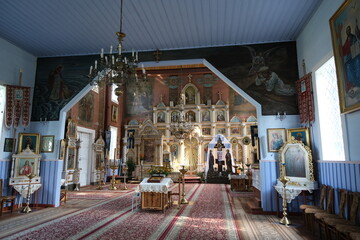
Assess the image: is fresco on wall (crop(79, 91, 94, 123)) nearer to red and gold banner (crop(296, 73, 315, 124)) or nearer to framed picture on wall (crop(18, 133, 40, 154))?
framed picture on wall (crop(18, 133, 40, 154))

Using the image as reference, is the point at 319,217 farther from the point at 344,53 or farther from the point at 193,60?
the point at 193,60

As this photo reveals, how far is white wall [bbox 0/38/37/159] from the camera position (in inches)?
264

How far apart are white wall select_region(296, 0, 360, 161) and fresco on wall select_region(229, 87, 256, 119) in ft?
33.5

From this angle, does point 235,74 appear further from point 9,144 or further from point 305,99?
point 9,144

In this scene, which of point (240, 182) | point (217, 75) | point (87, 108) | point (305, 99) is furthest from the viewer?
point (87, 108)

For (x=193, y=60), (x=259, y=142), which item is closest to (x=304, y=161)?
(x=259, y=142)

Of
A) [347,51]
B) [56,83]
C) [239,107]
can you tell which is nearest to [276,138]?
[347,51]

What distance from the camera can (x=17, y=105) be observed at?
23.1 ft

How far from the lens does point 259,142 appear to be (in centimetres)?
664

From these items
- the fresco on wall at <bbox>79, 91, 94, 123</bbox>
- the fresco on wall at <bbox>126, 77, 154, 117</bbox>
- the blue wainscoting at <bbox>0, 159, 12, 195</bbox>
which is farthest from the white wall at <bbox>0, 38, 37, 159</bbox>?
the fresco on wall at <bbox>126, 77, 154, 117</bbox>

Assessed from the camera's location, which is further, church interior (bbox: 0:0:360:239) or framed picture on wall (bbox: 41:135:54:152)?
framed picture on wall (bbox: 41:135:54:152)

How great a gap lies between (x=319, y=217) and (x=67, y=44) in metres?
7.28

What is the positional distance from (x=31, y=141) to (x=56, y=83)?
6.17 feet

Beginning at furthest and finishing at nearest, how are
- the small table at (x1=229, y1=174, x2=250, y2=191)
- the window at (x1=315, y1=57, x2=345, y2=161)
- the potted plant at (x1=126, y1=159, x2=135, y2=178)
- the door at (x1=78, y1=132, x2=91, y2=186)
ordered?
the potted plant at (x1=126, y1=159, x2=135, y2=178), the door at (x1=78, y1=132, x2=91, y2=186), the small table at (x1=229, y1=174, x2=250, y2=191), the window at (x1=315, y1=57, x2=345, y2=161)
